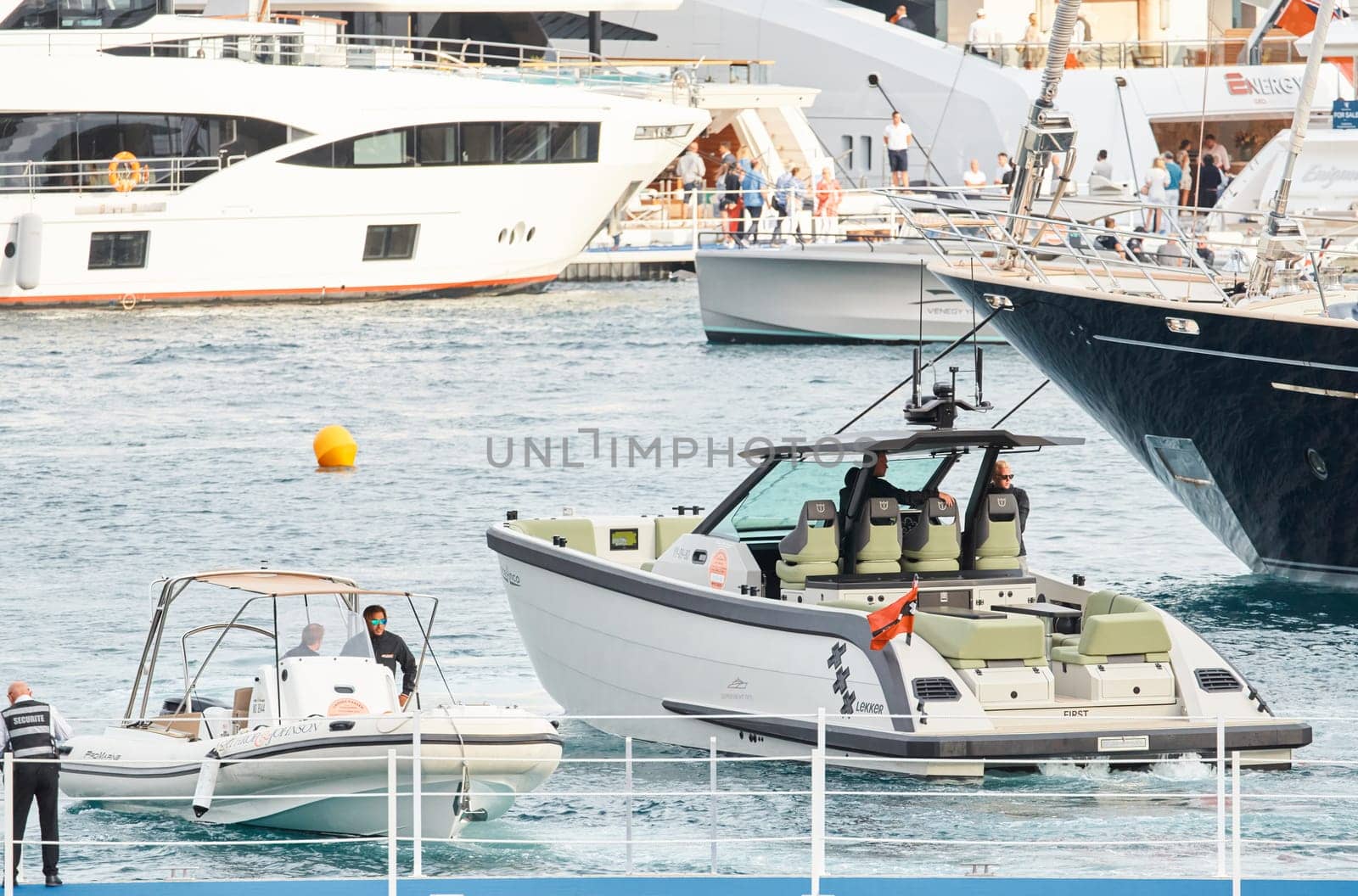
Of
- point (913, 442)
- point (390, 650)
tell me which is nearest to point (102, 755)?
point (390, 650)

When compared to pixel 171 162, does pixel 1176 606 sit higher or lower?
lower

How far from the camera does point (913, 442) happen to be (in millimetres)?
14391

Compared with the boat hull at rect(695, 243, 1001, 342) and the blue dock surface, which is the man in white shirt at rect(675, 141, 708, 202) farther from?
the blue dock surface

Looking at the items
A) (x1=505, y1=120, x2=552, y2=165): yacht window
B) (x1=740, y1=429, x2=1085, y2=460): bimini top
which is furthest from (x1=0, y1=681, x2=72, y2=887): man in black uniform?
(x1=505, y1=120, x2=552, y2=165): yacht window

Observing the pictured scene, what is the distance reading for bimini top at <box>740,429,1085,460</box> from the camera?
14352 millimetres

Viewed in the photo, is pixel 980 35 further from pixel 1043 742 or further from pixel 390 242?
pixel 1043 742

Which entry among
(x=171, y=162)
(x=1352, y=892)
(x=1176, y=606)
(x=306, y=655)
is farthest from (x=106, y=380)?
(x=1352, y=892)

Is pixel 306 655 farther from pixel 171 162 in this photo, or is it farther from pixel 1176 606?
pixel 171 162

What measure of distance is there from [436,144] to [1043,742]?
34553 millimetres

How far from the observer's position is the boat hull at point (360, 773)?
1230cm

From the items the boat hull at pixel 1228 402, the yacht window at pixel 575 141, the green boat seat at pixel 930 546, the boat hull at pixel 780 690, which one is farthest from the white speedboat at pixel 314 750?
the yacht window at pixel 575 141

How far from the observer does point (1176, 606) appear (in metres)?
19.9

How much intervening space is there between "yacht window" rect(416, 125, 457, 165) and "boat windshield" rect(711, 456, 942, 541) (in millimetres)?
31835

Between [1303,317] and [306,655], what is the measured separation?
30.2 feet
